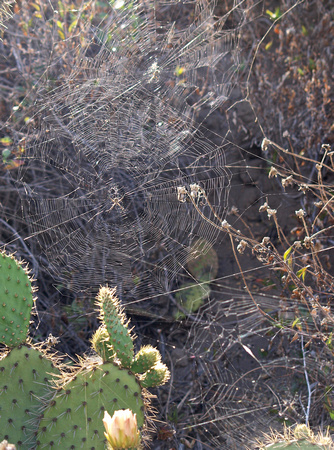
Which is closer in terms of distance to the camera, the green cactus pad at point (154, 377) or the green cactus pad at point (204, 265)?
the green cactus pad at point (154, 377)

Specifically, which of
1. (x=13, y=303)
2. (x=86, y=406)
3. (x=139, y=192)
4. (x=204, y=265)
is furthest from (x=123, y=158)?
(x=86, y=406)

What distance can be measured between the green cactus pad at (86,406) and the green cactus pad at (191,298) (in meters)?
1.24

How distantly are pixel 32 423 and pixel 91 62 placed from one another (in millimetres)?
2017

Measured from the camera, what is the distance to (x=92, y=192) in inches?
101

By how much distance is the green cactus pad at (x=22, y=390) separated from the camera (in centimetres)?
155

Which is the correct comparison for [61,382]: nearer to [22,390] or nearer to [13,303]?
[22,390]

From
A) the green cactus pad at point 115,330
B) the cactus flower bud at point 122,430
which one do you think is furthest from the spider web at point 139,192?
the cactus flower bud at point 122,430

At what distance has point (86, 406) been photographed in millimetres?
1507

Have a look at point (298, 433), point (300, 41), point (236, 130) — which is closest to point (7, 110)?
point (236, 130)

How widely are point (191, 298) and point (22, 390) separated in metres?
1.41

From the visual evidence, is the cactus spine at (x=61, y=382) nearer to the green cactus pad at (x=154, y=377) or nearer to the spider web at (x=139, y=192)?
the green cactus pad at (x=154, y=377)

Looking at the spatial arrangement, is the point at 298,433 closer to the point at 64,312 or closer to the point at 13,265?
the point at 13,265

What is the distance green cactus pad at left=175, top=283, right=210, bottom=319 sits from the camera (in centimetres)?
281

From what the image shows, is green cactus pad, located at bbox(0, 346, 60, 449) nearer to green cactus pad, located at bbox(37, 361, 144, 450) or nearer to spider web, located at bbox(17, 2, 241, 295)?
green cactus pad, located at bbox(37, 361, 144, 450)
